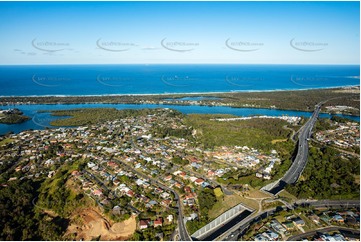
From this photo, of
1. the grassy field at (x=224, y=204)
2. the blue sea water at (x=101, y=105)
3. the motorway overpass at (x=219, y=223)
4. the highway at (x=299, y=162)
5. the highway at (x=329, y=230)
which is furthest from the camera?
the blue sea water at (x=101, y=105)

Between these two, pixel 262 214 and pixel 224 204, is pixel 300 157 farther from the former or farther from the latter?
pixel 224 204

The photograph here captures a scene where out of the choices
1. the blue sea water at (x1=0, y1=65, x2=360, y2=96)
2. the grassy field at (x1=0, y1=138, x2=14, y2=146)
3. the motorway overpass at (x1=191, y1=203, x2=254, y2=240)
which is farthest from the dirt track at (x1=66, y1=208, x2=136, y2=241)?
the blue sea water at (x1=0, y1=65, x2=360, y2=96)

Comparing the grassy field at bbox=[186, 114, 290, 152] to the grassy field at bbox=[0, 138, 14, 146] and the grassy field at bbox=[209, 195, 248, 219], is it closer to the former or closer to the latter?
the grassy field at bbox=[209, 195, 248, 219]

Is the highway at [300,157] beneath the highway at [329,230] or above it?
beneath

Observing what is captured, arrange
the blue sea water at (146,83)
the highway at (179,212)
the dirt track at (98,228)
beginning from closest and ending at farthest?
the highway at (179,212) → the dirt track at (98,228) → the blue sea water at (146,83)

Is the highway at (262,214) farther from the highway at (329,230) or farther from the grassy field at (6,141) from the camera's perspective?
the grassy field at (6,141)

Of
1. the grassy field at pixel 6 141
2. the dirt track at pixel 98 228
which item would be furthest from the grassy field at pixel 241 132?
the grassy field at pixel 6 141

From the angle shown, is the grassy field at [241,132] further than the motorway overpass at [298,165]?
Yes

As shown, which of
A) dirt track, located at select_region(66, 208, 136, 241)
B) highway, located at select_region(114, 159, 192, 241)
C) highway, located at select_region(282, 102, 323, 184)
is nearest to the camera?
highway, located at select_region(114, 159, 192, 241)

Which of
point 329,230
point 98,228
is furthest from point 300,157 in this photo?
point 98,228

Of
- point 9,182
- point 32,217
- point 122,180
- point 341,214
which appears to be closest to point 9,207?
point 32,217

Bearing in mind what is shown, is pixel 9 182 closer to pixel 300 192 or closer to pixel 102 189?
pixel 102 189
